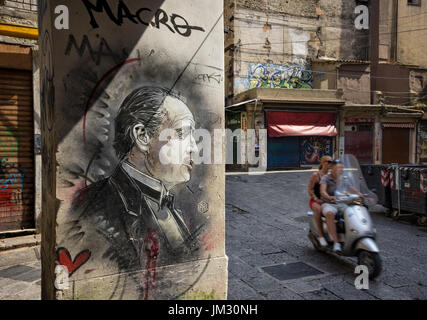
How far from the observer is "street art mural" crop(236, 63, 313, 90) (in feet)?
69.5

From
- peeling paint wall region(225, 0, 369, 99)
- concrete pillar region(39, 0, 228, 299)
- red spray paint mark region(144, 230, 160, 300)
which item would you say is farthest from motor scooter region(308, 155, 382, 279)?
peeling paint wall region(225, 0, 369, 99)

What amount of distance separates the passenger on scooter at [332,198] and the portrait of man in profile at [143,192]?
7.80ft

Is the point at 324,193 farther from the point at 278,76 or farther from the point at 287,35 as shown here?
the point at 287,35

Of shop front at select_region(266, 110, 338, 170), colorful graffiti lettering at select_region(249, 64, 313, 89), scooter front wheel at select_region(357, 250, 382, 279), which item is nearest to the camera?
scooter front wheel at select_region(357, 250, 382, 279)

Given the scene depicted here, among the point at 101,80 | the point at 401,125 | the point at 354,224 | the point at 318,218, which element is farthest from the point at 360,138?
the point at 101,80

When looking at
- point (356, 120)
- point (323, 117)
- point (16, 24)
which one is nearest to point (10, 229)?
point (16, 24)

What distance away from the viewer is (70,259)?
2.60m

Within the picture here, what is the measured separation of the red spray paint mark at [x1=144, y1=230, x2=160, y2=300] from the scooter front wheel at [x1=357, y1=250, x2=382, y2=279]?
281 centimetres

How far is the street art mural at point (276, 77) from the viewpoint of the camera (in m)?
21.2

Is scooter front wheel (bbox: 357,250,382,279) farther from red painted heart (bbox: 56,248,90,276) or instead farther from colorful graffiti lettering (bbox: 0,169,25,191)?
colorful graffiti lettering (bbox: 0,169,25,191)

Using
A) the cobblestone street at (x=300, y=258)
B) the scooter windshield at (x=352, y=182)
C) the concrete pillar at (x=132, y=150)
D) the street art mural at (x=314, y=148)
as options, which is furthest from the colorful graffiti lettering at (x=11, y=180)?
the street art mural at (x=314, y=148)

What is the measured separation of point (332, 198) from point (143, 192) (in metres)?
3.01

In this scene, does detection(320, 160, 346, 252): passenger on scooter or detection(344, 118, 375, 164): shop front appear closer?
detection(320, 160, 346, 252): passenger on scooter
